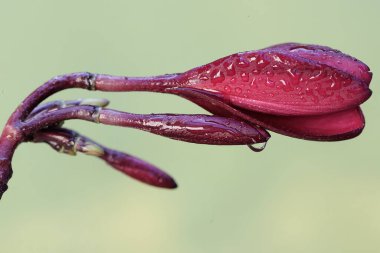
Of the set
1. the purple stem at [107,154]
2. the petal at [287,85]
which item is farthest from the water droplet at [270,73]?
the purple stem at [107,154]

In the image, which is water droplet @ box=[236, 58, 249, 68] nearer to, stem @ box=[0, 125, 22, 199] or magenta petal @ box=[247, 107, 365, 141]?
magenta petal @ box=[247, 107, 365, 141]

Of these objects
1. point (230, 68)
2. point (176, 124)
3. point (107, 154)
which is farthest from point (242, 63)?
point (107, 154)

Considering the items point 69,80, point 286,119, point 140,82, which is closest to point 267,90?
point 286,119

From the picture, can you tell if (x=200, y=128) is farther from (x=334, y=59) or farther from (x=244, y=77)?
(x=334, y=59)

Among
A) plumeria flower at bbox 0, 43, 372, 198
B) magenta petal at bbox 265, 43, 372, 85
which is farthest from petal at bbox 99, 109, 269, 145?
magenta petal at bbox 265, 43, 372, 85

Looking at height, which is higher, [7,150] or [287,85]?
[287,85]

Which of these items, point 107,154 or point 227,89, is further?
point 107,154

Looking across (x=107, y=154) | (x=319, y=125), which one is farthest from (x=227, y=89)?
(x=107, y=154)

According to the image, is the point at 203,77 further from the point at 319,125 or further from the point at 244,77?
the point at 319,125
